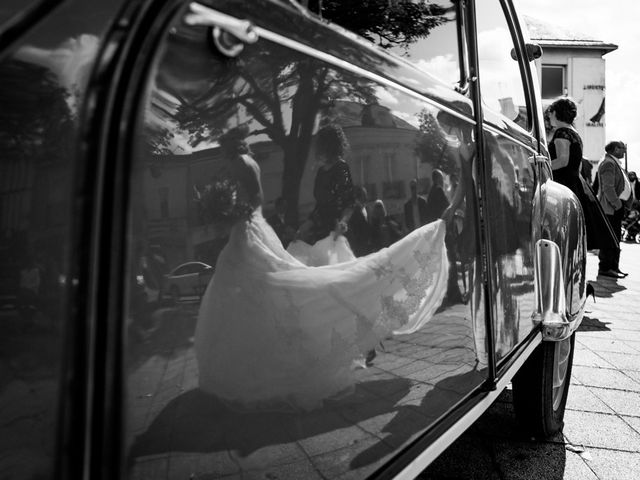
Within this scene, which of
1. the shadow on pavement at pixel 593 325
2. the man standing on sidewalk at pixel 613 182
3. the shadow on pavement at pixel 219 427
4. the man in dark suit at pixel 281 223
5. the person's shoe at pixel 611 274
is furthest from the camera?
the person's shoe at pixel 611 274

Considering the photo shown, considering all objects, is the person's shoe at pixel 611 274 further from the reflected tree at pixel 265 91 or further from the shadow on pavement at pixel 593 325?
the reflected tree at pixel 265 91

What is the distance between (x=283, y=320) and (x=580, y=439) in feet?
7.62

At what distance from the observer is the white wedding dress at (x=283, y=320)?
84cm

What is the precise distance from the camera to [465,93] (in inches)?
64.6

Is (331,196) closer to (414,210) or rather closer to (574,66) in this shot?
(414,210)

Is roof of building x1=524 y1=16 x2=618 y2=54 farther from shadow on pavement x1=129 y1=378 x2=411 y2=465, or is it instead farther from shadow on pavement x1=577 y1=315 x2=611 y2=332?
shadow on pavement x1=129 y1=378 x2=411 y2=465

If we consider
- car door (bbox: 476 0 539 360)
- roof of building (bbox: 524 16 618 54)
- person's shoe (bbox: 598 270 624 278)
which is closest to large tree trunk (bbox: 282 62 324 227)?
car door (bbox: 476 0 539 360)

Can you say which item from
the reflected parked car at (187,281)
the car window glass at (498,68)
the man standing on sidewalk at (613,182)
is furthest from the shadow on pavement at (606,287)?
the reflected parked car at (187,281)

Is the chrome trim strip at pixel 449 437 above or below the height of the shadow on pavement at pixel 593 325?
above

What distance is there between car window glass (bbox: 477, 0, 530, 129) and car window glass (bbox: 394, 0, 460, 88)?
7.8 inches

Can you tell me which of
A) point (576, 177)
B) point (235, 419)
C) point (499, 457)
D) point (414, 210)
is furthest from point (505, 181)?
point (576, 177)

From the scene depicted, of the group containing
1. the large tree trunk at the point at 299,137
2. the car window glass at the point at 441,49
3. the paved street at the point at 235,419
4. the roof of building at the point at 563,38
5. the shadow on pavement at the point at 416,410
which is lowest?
the shadow on pavement at the point at 416,410

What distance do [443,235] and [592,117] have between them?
25786 mm

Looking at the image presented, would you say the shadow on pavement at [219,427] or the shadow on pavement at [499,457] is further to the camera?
the shadow on pavement at [499,457]
